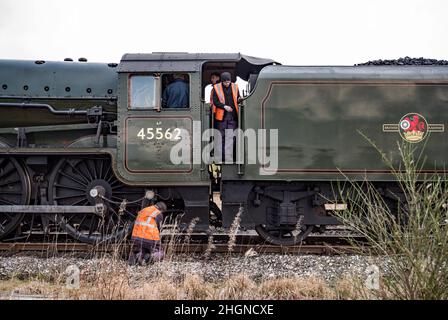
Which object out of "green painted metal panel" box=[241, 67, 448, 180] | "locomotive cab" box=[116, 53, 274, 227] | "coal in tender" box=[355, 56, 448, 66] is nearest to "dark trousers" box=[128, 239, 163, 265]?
"locomotive cab" box=[116, 53, 274, 227]

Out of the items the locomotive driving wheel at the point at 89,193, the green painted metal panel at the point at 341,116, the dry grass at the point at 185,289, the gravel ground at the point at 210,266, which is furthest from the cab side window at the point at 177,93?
the dry grass at the point at 185,289

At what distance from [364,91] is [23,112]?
5.77 metres

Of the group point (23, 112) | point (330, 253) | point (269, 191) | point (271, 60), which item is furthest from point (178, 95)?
point (330, 253)

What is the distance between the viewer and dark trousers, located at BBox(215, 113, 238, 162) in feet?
21.5

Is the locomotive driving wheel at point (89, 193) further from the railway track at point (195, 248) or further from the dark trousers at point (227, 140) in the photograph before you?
the dark trousers at point (227, 140)

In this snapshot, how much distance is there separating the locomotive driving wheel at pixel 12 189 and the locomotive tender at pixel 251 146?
0.09 ft

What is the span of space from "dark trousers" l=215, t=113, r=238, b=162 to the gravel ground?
5.17 feet

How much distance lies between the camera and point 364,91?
6527 mm

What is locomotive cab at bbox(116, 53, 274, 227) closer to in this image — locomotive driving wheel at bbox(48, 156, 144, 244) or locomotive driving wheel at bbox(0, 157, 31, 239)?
locomotive driving wheel at bbox(48, 156, 144, 244)

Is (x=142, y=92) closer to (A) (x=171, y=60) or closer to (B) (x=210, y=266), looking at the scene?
(A) (x=171, y=60)

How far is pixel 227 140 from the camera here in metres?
6.59

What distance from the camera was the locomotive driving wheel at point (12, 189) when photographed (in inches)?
269
